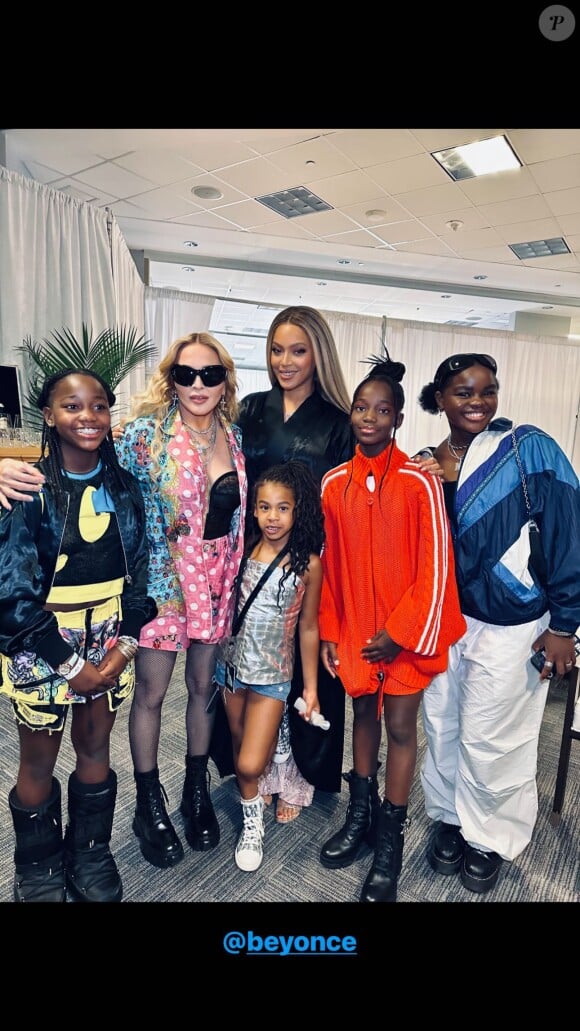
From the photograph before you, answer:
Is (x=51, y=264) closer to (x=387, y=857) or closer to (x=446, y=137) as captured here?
(x=446, y=137)

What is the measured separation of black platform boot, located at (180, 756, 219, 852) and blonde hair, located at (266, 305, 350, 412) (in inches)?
50.6

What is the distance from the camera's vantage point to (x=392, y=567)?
155 cm

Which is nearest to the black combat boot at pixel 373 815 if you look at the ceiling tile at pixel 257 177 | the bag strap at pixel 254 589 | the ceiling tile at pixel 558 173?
the bag strap at pixel 254 589

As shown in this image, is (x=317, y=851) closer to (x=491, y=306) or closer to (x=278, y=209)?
(x=278, y=209)

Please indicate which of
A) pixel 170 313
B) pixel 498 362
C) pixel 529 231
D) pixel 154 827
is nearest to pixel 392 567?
pixel 154 827

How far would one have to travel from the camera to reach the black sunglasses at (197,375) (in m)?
1.52

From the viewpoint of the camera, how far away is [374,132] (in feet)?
11.3

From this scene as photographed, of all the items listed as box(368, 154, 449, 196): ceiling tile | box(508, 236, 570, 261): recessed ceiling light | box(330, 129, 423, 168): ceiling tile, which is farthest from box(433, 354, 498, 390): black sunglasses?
box(508, 236, 570, 261): recessed ceiling light

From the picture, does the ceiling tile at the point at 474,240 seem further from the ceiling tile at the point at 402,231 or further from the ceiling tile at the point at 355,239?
the ceiling tile at the point at 355,239

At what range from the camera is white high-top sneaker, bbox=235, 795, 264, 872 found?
5.55 ft

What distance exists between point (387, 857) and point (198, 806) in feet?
2.07

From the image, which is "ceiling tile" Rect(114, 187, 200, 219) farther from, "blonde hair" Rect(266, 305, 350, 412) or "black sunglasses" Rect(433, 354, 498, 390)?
"black sunglasses" Rect(433, 354, 498, 390)

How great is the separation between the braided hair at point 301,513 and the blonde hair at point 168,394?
0.79 feet
